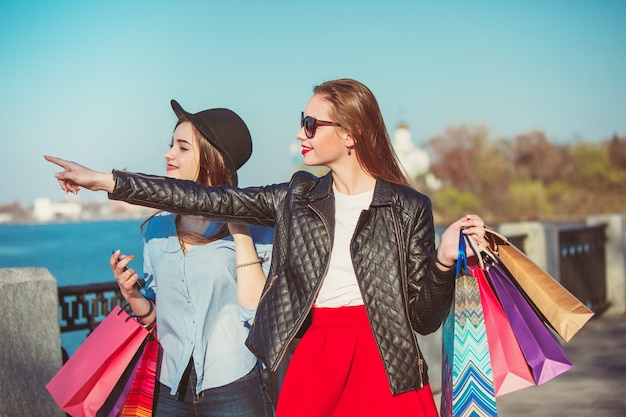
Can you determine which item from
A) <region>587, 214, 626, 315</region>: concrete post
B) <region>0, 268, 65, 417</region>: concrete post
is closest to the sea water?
<region>587, 214, 626, 315</region>: concrete post

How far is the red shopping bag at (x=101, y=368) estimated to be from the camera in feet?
13.0

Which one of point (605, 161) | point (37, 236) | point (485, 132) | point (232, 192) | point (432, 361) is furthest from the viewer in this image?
point (485, 132)

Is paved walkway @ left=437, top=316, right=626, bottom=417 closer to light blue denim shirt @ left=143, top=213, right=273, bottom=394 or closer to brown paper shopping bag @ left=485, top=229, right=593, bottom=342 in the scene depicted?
light blue denim shirt @ left=143, top=213, right=273, bottom=394

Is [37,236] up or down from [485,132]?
down

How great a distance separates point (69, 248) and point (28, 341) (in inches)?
2733

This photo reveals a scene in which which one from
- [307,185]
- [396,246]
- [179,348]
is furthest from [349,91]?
[179,348]

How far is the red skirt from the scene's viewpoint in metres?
3.12

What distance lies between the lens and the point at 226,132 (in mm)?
3879

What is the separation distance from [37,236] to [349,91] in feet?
289

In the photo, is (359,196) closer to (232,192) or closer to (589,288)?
(232,192)

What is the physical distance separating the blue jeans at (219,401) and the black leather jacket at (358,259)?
0.37m

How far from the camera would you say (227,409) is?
3.59m

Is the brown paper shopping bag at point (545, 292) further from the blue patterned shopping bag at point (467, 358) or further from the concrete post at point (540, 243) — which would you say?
the concrete post at point (540, 243)

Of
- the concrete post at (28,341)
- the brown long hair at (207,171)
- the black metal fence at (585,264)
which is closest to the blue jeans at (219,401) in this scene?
the brown long hair at (207,171)
